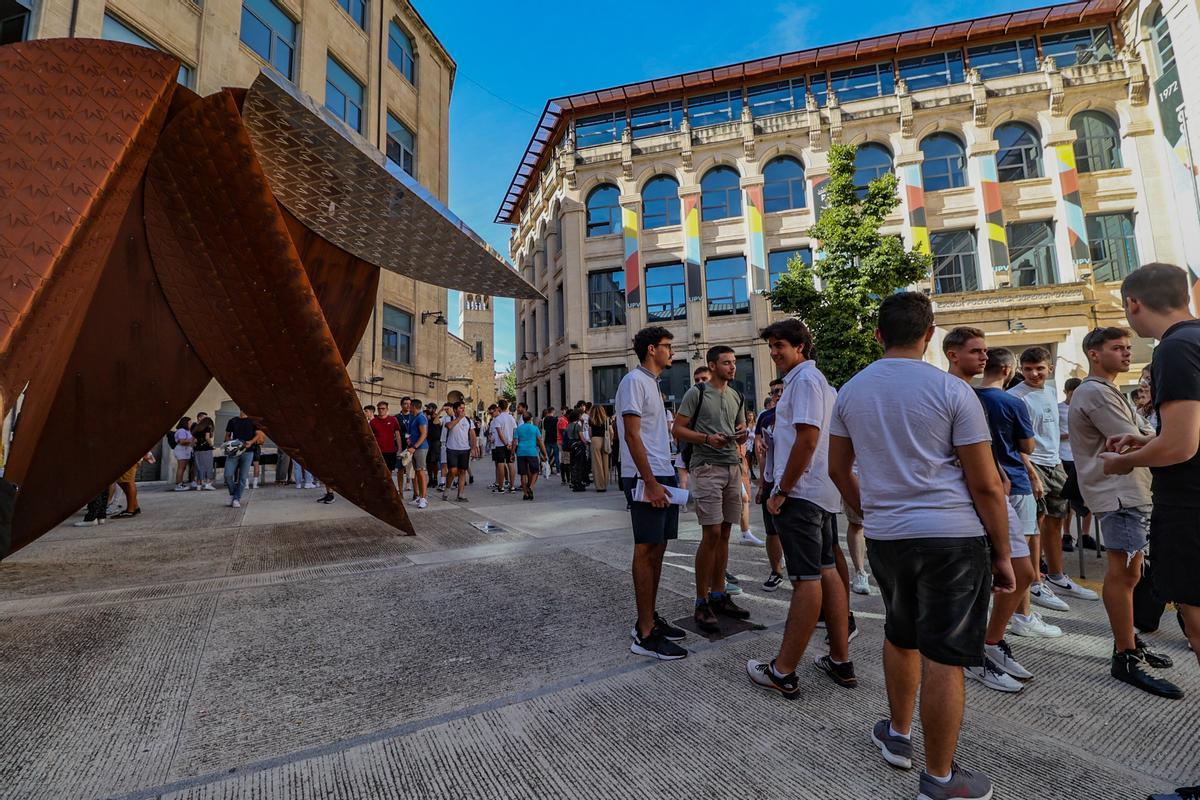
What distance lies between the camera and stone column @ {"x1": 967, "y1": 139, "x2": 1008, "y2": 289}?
70.2 feet

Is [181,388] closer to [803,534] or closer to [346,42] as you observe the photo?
[803,534]

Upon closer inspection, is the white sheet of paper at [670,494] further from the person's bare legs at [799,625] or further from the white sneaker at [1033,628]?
the white sneaker at [1033,628]

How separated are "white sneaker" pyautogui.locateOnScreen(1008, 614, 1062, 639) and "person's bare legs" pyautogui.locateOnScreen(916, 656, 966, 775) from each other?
2.29 metres

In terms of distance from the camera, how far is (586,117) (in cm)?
2742

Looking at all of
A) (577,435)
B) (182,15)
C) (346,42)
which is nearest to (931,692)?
(577,435)

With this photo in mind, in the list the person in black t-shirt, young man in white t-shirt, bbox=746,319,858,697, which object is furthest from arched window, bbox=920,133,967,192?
young man in white t-shirt, bbox=746,319,858,697

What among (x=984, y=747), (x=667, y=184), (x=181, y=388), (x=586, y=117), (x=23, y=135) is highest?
(x=586, y=117)

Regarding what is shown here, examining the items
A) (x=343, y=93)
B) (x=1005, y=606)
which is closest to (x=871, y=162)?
(x=343, y=93)

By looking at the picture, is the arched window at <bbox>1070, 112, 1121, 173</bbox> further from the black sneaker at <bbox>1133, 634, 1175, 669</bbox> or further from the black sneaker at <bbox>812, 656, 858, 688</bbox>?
the black sneaker at <bbox>812, 656, 858, 688</bbox>

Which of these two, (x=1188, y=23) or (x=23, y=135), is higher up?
(x=1188, y=23)

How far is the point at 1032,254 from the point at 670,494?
2642 cm

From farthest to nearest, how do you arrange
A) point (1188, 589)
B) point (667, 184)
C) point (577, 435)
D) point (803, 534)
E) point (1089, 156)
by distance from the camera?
point (667, 184) < point (1089, 156) < point (577, 435) < point (803, 534) < point (1188, 589)

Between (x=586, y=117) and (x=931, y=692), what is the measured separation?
30.2 meters

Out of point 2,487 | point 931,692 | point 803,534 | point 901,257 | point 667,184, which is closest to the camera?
point 2,487
